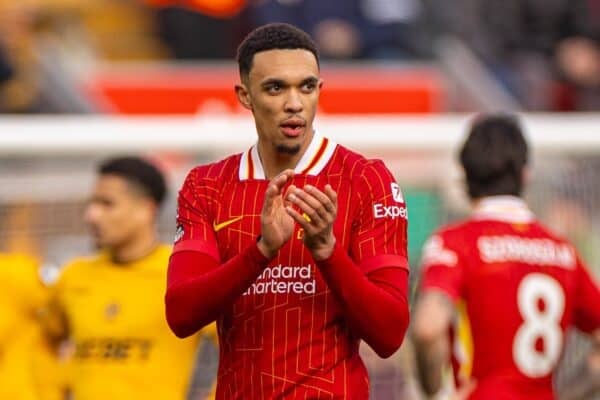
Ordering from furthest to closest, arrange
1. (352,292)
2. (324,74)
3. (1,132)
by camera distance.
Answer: (324,74) < (1,132) < (352,292)

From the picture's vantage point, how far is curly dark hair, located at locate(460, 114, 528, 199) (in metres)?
6.61

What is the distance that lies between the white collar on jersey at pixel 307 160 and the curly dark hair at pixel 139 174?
2437mm

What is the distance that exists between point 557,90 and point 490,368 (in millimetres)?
8222

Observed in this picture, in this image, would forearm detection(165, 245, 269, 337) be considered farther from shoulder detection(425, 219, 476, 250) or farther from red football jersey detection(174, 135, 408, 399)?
shoulder detection(425, 219, 476, 250)

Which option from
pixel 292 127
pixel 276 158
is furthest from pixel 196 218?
pixel 292 127

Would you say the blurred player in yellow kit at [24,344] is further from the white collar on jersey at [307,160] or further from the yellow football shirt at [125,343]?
the white collar on jersey at [307,160]

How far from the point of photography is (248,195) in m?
5.09

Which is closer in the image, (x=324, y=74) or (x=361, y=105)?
(x=361, y=105)

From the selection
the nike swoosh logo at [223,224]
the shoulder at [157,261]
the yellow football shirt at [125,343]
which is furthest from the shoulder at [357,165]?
the shoulder at [157,261]

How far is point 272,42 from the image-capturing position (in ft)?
16.4

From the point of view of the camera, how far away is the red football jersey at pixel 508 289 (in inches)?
249

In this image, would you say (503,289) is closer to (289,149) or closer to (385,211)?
(385,211)

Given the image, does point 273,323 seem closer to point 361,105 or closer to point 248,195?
point 248,195

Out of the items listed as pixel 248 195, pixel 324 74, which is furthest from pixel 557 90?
pixel 248 195
